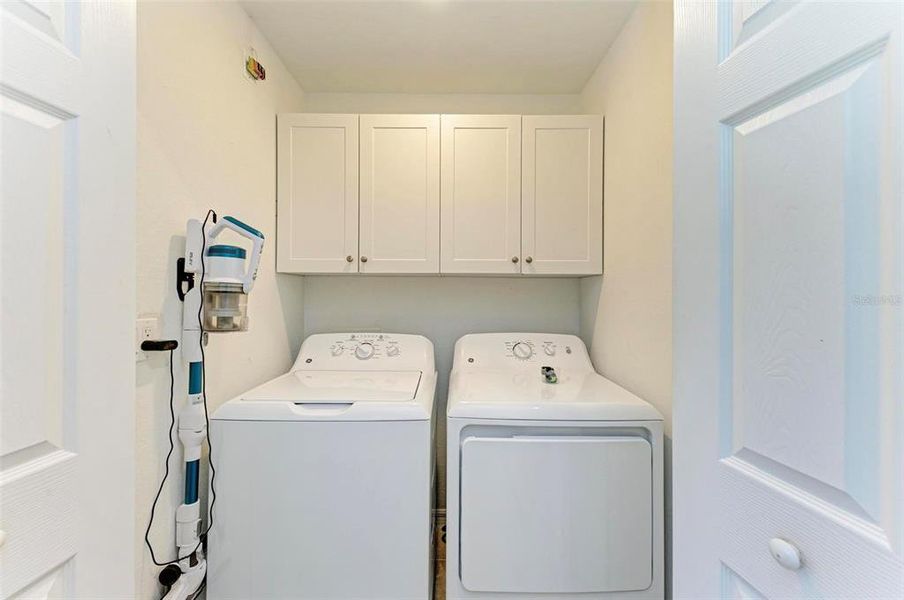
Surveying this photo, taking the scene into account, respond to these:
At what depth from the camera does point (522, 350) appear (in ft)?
6.40

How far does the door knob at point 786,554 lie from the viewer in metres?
0.46

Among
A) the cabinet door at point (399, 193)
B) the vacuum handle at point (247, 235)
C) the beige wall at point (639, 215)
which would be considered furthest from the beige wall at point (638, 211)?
the vacuum handle at point (247, 235)

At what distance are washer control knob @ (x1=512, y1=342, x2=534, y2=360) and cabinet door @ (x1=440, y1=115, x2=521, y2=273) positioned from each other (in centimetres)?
39

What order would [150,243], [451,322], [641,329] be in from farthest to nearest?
[451,322] → [641,329] → [150,243]

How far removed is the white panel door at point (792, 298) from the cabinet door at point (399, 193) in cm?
134

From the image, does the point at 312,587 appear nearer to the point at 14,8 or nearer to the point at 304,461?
the point at 304,461

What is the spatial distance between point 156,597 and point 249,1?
86.1 inches

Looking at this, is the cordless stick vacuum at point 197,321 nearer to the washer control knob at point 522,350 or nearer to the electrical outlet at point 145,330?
the electrical outlet at point 145,330

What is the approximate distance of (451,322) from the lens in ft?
7.36

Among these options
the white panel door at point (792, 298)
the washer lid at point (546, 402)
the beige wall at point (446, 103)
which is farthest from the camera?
the beige wall at point (446, 103)

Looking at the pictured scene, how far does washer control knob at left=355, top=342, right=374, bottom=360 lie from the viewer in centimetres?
190

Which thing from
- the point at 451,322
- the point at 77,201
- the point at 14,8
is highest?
the point at 14,8

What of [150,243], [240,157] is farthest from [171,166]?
[240,157]

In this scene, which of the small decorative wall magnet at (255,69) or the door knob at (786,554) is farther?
the small decorative wall magnet at (255,69)
